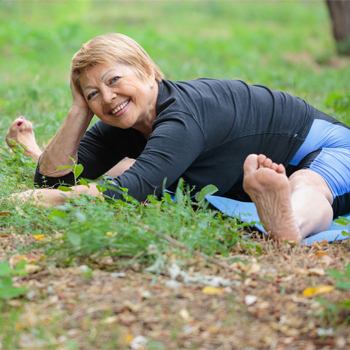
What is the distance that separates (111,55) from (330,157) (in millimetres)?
1402

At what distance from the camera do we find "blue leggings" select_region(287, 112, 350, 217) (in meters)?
2.51

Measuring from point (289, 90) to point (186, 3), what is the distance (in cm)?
1250

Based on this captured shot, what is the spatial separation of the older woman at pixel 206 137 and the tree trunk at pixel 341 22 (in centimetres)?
675

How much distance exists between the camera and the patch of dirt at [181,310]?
1371 mm

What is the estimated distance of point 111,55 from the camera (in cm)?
245

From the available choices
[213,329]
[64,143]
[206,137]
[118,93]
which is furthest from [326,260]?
[64,143]

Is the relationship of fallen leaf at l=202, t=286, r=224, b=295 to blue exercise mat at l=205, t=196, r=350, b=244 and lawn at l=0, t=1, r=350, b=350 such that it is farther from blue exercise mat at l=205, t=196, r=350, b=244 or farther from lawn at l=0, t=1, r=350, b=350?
blue exercise mat at l=205, t=196, r=350, b=244

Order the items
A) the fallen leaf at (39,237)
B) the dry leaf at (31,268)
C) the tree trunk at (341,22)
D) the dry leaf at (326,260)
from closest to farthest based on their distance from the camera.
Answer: the dry leaf at (31,268) → the dry leaf at (326,260) → the fallen leaf at (39,237) → the tree trunk at (341,22)

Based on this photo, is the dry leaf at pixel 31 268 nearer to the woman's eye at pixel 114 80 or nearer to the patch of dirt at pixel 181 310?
the patch of dirt at pixel 181 310

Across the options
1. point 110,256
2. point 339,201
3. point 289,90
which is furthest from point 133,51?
point 289,90

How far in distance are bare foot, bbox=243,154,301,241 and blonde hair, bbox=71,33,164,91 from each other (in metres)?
0.90

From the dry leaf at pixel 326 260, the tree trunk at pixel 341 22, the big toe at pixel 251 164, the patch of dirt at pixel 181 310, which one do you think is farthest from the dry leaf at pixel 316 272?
the tree trunk at pixel 341 22

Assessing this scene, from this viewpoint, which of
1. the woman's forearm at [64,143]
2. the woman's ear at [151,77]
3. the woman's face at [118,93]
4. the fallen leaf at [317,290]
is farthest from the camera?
the woman's forearm at [64,143]

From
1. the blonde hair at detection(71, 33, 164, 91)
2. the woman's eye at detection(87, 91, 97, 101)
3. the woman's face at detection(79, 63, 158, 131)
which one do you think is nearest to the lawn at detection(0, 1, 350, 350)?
the woman's face at detection(79, 63, 158, 131)
